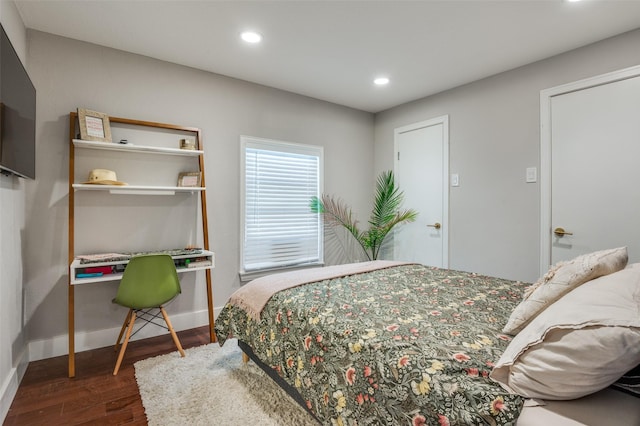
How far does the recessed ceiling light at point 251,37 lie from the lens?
248 centimetres

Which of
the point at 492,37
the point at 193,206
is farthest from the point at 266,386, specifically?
the point at 492,37

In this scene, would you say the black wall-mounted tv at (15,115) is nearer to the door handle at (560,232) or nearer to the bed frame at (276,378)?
the bed frame at (276,378)

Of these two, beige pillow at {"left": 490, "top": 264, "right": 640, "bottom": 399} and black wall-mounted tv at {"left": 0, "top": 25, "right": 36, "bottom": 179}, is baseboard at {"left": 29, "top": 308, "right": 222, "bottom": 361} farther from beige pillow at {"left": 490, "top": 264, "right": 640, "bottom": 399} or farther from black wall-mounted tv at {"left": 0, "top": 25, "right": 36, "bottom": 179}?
beige pillow at {"left": 490, "top": 264, "right": 640, "bottom": 399}

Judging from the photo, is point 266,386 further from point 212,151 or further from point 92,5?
point 92,5

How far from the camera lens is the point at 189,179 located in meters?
2.97

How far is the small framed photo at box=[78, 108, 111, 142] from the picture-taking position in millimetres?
2439

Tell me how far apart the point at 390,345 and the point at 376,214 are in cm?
307

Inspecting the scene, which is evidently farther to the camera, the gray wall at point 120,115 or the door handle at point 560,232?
the door handle at point 560,232

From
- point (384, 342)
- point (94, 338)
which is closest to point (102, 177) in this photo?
point (94, 338)

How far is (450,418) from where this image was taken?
907mm

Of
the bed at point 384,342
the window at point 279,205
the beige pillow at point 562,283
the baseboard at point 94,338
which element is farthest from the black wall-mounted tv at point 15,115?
the beige pillow at point 562,283

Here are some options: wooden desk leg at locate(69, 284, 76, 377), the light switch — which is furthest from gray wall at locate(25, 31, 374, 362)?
the light switch

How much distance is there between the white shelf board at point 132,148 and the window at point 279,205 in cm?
65

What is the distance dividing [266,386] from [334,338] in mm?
953
